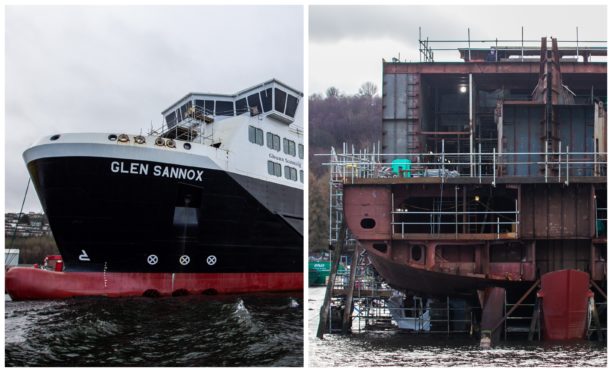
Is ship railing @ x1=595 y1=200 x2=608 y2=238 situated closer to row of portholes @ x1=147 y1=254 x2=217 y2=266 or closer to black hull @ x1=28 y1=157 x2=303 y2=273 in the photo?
black hull @ x1=28 y1=157 x2=303 y2=273

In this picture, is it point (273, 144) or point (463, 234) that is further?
point (273, 144)

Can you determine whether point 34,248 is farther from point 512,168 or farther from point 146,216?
point 512,168

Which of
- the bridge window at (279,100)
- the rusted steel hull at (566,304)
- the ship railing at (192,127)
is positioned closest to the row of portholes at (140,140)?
the ship railing at (192,127)

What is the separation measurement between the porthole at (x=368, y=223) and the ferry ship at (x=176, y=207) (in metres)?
5.12

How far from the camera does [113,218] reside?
20.1 metres

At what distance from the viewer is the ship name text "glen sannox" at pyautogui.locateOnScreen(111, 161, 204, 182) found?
2014 cm

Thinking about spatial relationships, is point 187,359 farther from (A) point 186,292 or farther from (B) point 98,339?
(A) point 186,292

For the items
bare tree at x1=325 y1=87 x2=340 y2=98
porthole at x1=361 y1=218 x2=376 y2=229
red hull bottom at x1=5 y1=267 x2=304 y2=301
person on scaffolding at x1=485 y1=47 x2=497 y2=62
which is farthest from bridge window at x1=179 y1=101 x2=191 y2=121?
person on scaffolding at x1=485 y1=47 x2=497 y2=62

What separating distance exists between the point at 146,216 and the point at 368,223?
19.0 feet

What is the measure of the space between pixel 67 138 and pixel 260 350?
28.9ft

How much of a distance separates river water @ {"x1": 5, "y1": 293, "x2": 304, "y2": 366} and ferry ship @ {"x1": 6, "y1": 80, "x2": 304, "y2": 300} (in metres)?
0.95

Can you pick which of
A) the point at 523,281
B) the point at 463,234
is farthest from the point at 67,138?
the point at 523,281

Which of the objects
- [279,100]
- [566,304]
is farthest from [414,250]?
[279,100]

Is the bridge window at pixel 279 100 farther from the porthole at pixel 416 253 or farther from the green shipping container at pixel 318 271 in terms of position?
the green shipping container at pixel 318 271
